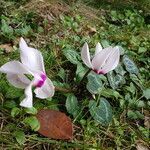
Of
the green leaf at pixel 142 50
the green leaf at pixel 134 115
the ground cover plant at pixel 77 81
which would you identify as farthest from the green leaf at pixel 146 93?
the green leaf at pixel 142 50

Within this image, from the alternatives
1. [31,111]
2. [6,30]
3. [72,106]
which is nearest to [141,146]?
[72,106]

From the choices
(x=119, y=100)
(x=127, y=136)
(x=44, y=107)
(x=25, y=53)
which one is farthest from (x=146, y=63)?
(x=25, y=53)

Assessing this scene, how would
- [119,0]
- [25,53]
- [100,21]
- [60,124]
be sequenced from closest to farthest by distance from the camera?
[25,53]
[60,124]
[100,21]
[119,0]

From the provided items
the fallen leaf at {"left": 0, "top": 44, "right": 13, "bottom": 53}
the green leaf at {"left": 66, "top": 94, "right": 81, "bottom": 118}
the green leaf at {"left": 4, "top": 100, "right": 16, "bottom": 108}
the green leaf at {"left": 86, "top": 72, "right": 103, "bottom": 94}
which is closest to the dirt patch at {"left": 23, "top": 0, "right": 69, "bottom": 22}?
the fallen leaf at {"left": 0, "top": 44, "right": 13, "bottom": 53}

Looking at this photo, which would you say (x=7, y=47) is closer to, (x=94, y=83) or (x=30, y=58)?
(x=94, y=83)

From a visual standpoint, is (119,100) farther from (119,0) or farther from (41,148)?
(119,0)

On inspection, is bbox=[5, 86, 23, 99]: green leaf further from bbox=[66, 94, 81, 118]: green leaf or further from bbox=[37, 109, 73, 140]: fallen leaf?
bbox=[66, 94, 81, 118]: green leaf

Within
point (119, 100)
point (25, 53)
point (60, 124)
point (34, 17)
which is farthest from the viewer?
point (34, 17)
